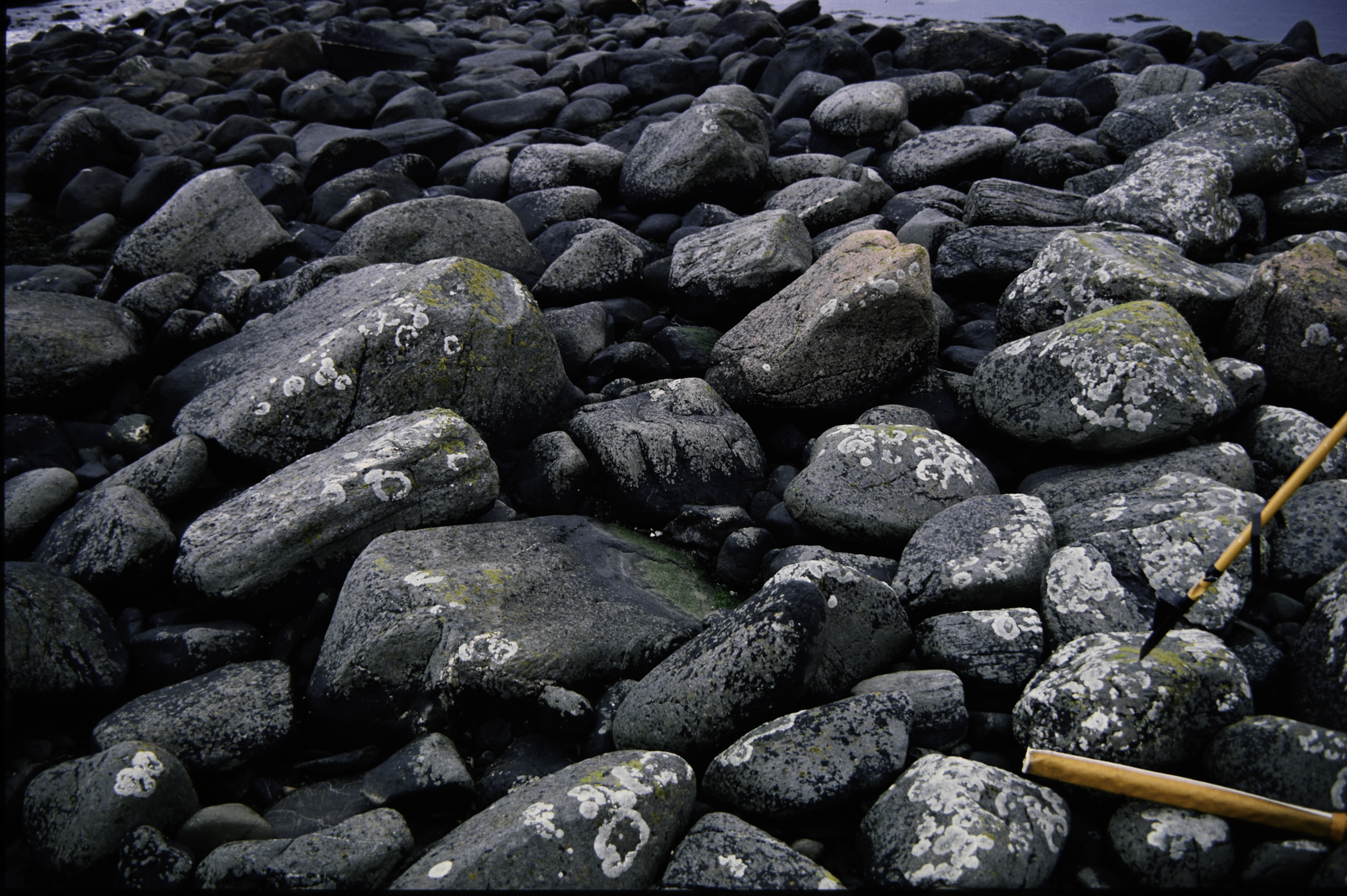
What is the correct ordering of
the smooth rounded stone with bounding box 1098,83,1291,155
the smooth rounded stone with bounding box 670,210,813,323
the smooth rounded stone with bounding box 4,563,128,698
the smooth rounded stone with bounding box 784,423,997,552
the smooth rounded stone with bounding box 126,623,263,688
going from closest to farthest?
the smooth rounded stone with bounding box 4,563,128,698, the smooth rounded stone with bounding box 126,623,263,688, the smooth rounded stone with bounding box 784,423,997,552, the smooth rounded stone with bounding box 670,210,813,323, the smooth rounded stone with bounding box 1098,83,1291,155

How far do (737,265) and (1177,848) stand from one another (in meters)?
4.32

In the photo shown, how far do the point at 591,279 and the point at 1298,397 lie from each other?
4703 millimetres

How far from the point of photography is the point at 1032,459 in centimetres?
444

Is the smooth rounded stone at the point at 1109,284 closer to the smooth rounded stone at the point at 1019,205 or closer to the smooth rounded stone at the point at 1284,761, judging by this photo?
the smooth rounded stone at the point at 1019,205

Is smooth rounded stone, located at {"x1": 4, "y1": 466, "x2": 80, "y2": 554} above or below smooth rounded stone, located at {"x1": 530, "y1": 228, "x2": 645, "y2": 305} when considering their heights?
below

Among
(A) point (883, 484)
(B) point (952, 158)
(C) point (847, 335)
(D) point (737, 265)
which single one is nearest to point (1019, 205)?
(B) point (952, 158)

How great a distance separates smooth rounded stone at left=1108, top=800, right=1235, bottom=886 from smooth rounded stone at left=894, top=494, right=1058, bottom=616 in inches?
42.3

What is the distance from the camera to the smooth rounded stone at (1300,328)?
14.0 ft

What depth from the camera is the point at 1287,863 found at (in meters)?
2.21

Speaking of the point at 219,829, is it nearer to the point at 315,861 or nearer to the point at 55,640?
the point at 315,861

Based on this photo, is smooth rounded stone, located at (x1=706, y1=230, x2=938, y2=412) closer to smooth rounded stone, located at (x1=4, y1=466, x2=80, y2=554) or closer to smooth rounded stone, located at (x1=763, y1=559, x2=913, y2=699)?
smooth rounded stone, located at (x1=763, y1=559, x2=913, y2=699)

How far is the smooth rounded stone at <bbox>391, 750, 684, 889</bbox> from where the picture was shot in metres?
2.36

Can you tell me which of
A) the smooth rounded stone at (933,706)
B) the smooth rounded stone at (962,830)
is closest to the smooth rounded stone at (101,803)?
the smooth rounded stone at (962,830)

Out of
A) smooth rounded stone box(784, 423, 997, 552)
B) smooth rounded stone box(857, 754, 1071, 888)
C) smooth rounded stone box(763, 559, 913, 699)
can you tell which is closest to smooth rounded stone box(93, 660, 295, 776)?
smooth rounded stone box(763, 559, 913, 699)
